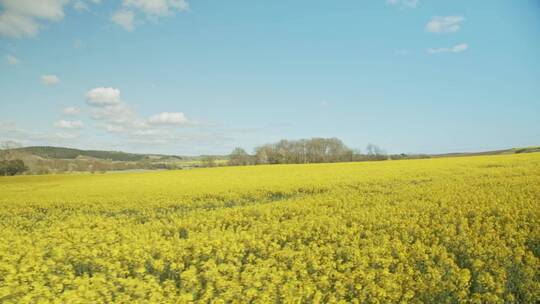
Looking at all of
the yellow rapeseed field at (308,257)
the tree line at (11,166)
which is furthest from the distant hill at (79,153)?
the yellow rapeseed field at (308,257)

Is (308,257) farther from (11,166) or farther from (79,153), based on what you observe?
(79,153)

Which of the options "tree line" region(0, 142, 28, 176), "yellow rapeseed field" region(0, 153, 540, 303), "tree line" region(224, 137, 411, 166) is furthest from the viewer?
"tree line" region(224, 137, 411, 166)

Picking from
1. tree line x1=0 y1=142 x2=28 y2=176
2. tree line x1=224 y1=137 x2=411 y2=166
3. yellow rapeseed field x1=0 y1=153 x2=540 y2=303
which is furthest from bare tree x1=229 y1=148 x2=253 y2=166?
yellow rapeseed field x1=0 y1=153 x2=540 y2=303

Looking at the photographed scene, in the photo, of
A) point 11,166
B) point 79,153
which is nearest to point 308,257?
point 11,166

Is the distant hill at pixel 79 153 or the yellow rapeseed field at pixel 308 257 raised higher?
the distant hill at pixel 79 153

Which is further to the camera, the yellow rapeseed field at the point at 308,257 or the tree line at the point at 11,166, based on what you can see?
the tree line at the point at 11,166

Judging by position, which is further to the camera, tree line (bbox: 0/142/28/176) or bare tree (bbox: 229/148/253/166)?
bare tree (bbox: 229/148/253/166)

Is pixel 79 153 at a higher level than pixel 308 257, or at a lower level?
higher

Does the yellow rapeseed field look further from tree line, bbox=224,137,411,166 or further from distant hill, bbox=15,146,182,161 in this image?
distant hill, bbox=15,146,182,161

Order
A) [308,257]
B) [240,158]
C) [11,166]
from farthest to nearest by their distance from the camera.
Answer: [240,158] < [11,166] < [308,257]

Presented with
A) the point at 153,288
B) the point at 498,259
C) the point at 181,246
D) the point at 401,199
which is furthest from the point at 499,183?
the point at 153,288

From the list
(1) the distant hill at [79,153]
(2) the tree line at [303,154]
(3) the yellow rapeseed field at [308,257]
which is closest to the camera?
(3) the yellow rapeseed field at [308,257]

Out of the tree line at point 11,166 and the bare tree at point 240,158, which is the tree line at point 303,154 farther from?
the tree line at point 11,166

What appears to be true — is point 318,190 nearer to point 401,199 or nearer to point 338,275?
point 401,199
